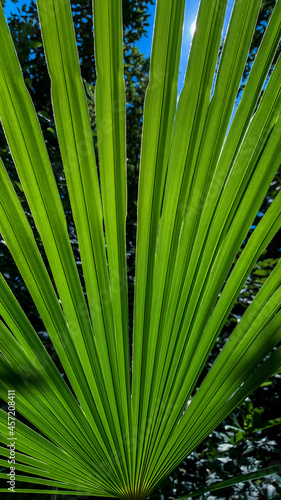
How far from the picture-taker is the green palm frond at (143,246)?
585 millimetres

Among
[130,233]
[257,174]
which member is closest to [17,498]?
[257,174]

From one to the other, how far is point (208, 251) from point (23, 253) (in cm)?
41

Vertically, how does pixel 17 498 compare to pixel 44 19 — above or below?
below

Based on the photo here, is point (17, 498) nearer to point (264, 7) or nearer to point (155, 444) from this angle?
point (155, 444)

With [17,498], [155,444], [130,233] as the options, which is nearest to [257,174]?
[155,444]

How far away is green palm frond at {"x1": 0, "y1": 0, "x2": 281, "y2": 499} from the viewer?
0.58 m

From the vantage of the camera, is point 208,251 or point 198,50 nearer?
point 198,50

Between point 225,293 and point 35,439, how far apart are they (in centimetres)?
61

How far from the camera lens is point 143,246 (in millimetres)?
757

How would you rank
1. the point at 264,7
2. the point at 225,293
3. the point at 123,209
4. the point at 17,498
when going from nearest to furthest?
the point at 123,209, the point at 225,293, the point at 17,498, the point at 264,7

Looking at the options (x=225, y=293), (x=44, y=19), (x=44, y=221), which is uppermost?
(x=44, y=19)

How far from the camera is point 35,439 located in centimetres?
89

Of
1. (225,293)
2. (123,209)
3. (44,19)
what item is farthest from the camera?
(225,293)

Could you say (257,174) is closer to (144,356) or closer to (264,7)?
(144,356)
